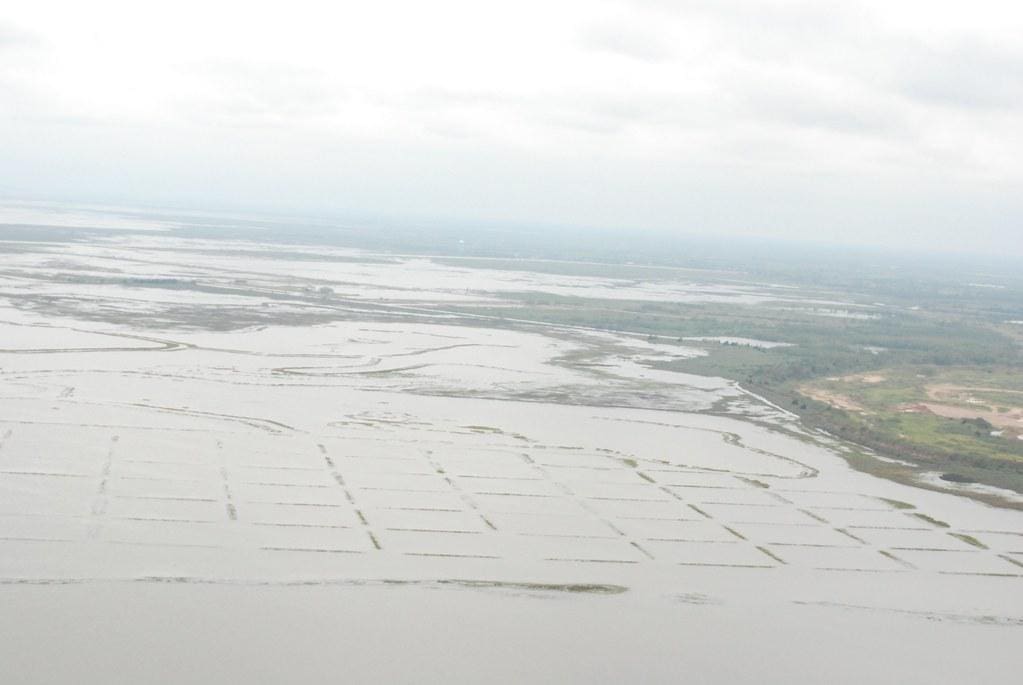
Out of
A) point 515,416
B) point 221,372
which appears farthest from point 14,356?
point 515,416

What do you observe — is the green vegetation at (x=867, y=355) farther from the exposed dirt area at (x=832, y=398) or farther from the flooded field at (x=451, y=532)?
the flooded field at (x=451, y=532)

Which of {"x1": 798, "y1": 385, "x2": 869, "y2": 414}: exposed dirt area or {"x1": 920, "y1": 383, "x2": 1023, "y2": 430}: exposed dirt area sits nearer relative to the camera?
{"x1": 920, "y1": 383, "x2": 1023, "y2": 430}: exposed dirt area

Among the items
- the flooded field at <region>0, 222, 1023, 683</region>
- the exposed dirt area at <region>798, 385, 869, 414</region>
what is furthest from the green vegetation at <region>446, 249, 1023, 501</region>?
the flooded field at <region>0, 222, 1023, 683</region>

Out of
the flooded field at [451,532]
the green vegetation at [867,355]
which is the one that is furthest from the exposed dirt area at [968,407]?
the flooded field at [451,532]

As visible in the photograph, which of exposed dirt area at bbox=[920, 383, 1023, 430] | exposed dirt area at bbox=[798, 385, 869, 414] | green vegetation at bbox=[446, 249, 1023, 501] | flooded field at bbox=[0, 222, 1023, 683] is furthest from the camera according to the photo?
exposed dirt area at bbox=[798, 385, 869, 414]

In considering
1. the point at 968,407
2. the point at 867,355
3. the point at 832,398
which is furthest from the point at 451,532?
the point at 867,355

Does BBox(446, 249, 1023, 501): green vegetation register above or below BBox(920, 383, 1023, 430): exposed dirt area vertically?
above

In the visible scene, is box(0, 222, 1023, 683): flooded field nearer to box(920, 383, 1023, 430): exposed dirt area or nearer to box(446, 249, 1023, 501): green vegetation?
box(446, 249, 1023, 501): green vegetation

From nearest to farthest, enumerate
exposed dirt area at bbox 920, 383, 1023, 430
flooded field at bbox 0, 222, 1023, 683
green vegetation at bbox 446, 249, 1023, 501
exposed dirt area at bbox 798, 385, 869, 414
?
1. flooded field at bbox 0, 222, 1023, 683
2. green vegetation at bbox 446, 249, 1023, 501
3. exposed dirt area at bbox 920, 383, 1023, 430
4. exposed dirt area at bbox 798, 385, 869, 414

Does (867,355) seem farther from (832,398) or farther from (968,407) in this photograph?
(832,398)
